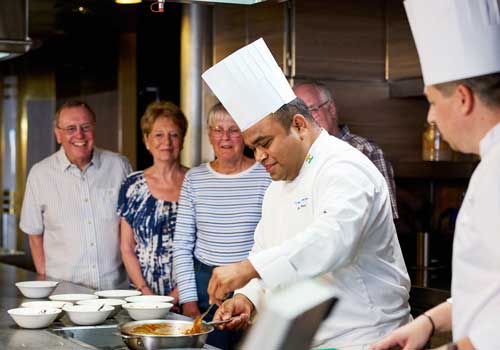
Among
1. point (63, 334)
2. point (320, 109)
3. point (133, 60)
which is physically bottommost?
point (63, 334)

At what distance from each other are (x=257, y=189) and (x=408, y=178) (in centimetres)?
155

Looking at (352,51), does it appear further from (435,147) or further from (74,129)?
(74,129)

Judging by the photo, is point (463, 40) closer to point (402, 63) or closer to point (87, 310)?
point (87, 310)

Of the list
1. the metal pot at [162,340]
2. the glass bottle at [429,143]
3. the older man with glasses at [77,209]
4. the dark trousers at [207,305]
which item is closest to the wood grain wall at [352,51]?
the glass bottle at [429,143]

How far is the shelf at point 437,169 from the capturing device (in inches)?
196

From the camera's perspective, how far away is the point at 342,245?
96.7 inches

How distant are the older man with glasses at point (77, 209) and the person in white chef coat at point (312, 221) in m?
1.69

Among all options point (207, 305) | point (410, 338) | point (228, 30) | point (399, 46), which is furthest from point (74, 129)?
point (410, 338)

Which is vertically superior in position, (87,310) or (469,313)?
(469,313)

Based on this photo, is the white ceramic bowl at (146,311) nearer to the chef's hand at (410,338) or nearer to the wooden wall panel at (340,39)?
the chef's hand at (410,338)

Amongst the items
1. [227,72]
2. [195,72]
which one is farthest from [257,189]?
[195,72]

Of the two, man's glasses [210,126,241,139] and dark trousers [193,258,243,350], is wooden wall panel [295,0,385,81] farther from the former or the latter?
dark trousers [193,258,243,350]

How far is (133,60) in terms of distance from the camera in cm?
732

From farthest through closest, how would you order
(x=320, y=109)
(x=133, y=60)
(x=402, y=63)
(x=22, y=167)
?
1. (x=22, y=167)
2. (x=133, y=60)
3. (x=402, y=63)
4. (x=320, y=109)
